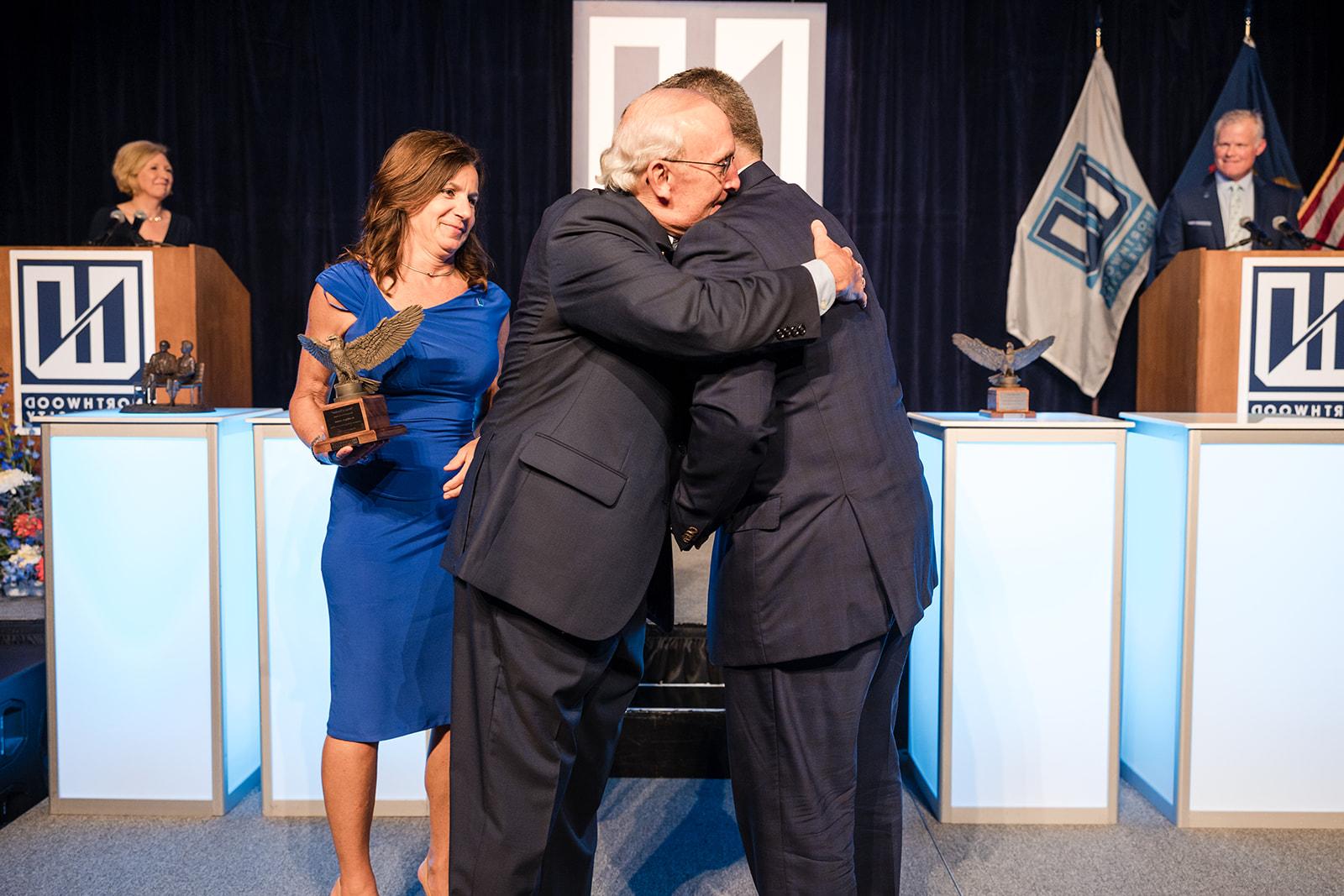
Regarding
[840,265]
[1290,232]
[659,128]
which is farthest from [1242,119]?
[659,128]

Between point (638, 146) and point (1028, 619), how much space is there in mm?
→ 1802

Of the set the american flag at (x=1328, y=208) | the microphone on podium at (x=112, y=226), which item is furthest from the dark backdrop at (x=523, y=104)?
the microphone on podium at (x=112, y=226)

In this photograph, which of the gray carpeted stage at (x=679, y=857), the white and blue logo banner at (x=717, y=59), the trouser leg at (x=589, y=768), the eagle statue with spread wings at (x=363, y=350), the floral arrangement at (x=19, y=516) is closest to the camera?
the trouser leg at (x=589, y=768)

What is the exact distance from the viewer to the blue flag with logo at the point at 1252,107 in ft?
17.2

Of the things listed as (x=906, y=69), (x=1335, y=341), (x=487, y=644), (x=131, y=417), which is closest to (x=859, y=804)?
(x=487, y=644)

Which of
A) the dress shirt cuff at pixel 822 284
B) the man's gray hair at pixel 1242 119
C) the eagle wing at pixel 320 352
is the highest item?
the man's gray hair at pixel 1242 119

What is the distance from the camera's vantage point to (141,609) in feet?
9.07

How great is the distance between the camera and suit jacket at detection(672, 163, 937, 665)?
5.13 feet

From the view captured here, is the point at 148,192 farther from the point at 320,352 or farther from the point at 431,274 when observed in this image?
the point at 320,352

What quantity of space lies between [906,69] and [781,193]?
4.27 meters

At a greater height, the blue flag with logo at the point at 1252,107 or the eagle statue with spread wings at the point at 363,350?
the blue flag with logo at the point at 1252,107

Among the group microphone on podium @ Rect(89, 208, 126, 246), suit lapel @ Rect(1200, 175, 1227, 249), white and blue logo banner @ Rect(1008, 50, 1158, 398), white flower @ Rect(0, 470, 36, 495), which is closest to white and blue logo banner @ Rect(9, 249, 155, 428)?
white flower @ Rect(0, 470, 36, 495)

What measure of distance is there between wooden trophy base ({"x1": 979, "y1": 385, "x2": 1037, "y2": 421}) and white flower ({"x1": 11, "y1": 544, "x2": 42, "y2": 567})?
3361 mm

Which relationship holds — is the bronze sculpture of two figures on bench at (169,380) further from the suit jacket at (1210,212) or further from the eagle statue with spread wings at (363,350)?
the suit jacket at (1210,212)
